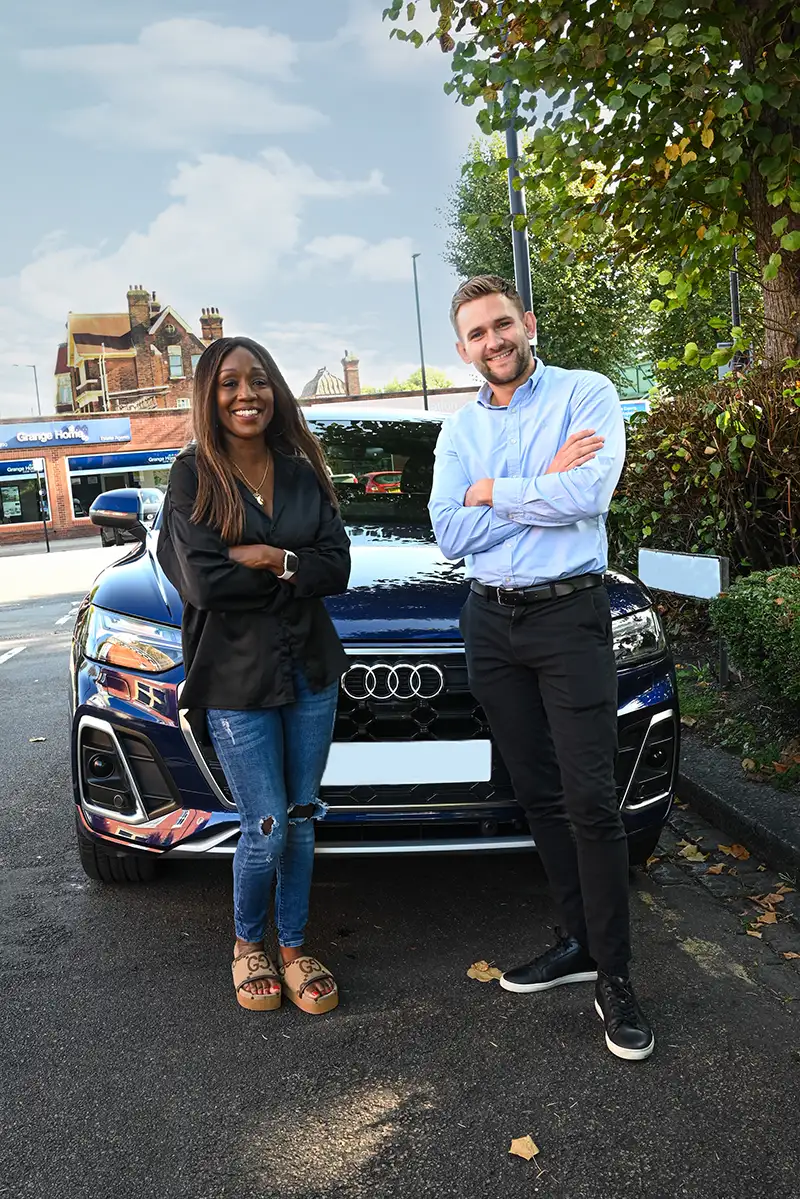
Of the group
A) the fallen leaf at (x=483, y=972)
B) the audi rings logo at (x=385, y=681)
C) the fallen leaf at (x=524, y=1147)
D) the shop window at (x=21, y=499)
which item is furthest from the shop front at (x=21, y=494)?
the fallen leaf at (x=524, y=1147)

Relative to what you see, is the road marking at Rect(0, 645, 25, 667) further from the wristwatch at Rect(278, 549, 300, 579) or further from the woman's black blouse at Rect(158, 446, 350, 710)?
the wristwatch at Rect(278, 549, 300, 579)

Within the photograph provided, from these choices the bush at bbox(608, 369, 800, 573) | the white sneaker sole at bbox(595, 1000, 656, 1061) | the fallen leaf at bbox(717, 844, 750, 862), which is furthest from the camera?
the bush at bbox(608, 369, 800, 573)

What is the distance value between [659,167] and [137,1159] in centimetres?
565

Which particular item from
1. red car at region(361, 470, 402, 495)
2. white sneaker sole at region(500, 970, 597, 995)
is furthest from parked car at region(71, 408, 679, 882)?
red car at region(361, 470, 402, 495)

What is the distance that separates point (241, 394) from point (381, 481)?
5.80 ft

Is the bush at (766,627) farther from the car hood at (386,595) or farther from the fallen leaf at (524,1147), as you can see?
the fallen leaf at (524,1147)

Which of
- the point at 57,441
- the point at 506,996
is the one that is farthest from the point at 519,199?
the point at 57,441

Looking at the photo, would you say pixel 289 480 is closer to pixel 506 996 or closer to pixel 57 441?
pixel 506 996

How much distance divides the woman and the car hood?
1.02 ft

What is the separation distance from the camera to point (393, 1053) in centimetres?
264

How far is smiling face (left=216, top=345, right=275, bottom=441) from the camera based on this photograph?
2738 mm

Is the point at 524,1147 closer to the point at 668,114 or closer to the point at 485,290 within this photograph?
the point at 485,290

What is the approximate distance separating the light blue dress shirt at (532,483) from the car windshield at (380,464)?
1.35m

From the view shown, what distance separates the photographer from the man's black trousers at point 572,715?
2.65 m
